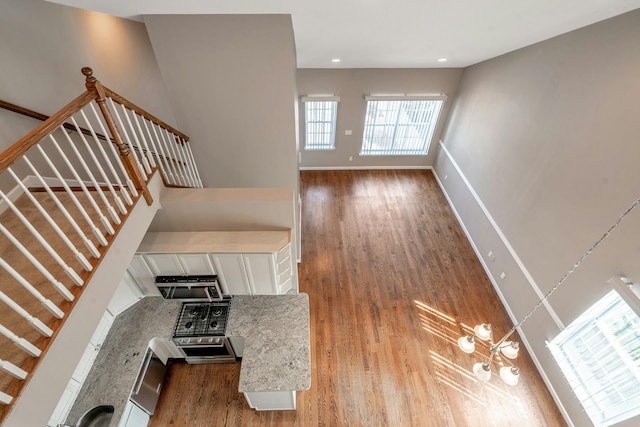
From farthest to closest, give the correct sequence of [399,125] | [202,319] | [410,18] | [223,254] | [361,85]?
[399,125], [361,85], [202,319], [223,254], [410,18]

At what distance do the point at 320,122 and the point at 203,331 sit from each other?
5073 mm

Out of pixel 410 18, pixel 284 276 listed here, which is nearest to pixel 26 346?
pixel 284 276

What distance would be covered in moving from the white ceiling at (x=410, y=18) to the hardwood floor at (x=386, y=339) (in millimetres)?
3180

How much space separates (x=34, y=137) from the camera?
1.54 meters

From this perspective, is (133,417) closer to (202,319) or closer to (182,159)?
(202,319)

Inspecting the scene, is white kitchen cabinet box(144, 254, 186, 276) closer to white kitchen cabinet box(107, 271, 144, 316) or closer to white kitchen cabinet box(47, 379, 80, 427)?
white kitchen cabinet box(107, 271, 144, 316)

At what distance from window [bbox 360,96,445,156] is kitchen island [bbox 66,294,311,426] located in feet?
15.5

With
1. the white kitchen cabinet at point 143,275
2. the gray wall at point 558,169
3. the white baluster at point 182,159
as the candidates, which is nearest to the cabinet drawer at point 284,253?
the white kitchen cabinet at point 143,275

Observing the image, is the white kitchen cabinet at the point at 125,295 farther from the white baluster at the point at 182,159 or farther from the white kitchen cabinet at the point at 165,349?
the white baluster at the point at 182,159

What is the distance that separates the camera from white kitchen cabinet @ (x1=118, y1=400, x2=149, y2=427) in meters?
2.80

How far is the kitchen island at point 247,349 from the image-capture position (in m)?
2.87

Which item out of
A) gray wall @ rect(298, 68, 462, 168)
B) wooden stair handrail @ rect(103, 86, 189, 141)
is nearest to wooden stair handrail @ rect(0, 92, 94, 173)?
wooden stair handrail @ rect(103, 86, 189, 141)

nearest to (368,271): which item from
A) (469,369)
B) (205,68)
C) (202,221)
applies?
(469,369)

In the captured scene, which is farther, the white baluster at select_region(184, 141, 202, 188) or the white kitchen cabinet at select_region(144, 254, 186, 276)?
the white baluster at select_region(184, 141, 202, 188)
